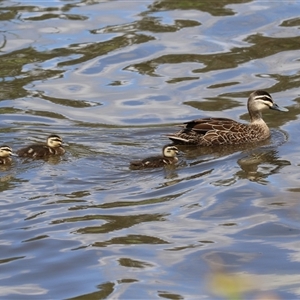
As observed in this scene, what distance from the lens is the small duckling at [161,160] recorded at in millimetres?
9742

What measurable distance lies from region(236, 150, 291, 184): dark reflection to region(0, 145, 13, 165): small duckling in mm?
2260

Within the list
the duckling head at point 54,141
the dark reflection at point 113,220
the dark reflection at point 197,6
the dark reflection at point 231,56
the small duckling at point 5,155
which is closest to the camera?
the dark reflection at point 113,220

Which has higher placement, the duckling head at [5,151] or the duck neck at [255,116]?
the duckling head at [5,151]

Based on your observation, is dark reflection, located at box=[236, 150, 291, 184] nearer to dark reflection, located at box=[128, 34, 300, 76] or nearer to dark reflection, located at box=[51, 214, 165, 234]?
dark reflection, located at box=[51, 214, 165, 234]

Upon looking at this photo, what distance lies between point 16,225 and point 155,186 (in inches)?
64.0

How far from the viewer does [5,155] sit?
9891 mm

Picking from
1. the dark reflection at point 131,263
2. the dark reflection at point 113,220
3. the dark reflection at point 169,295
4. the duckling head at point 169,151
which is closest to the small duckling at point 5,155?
the duckling head at point 169,151

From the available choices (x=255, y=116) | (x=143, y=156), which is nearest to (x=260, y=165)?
(x=143, y=156)

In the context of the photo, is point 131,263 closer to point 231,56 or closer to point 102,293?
point 102,293

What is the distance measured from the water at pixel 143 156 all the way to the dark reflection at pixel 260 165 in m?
0.03

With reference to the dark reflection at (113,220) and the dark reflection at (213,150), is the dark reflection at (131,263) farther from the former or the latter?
the dark reflection at (213,150)

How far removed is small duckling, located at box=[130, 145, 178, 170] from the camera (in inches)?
384

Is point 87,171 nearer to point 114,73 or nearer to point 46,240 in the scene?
point 46,240

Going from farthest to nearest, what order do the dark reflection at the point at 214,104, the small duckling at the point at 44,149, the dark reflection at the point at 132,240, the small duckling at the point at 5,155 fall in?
1. the dark reflection at the point at 214,104
2. the small duckling at the point at 44,149
3. the small duckling at the point at 5,155
4. the dark reflection at the point at 132,240
